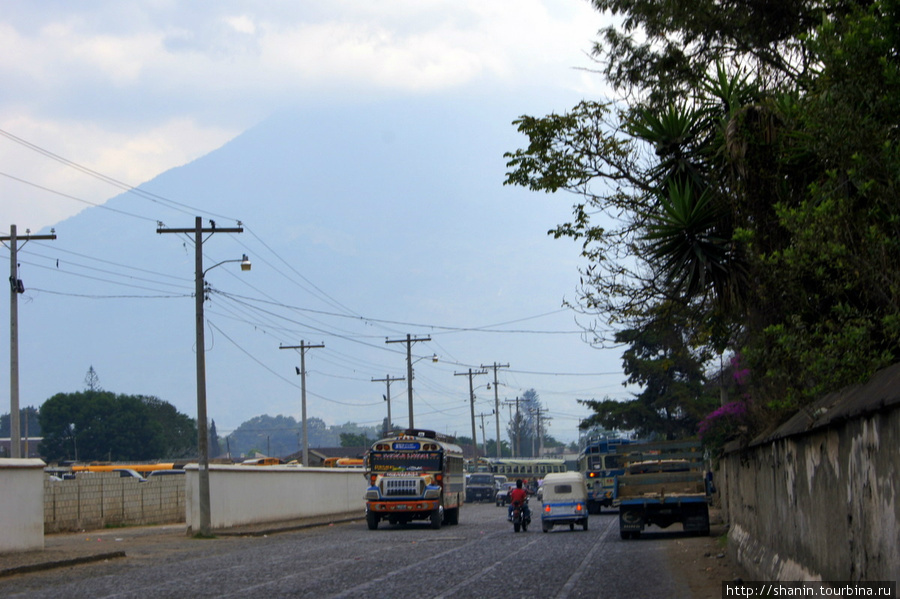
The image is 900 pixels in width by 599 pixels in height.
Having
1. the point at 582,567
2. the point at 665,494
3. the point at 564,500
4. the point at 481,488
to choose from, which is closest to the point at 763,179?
the point at 582,567

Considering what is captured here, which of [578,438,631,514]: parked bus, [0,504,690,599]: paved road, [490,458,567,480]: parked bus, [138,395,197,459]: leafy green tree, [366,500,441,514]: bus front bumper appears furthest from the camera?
[138,395,197,459]: leafy green tree

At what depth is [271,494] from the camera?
38406 millimetres

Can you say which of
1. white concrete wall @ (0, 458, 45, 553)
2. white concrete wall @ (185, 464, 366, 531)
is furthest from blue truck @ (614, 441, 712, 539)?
white concrete wall @ (0, 458, 45, 553)

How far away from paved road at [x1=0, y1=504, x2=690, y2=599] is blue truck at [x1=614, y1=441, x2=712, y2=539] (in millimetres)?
767

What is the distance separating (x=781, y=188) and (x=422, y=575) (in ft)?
29.8

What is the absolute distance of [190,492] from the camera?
3148 cm

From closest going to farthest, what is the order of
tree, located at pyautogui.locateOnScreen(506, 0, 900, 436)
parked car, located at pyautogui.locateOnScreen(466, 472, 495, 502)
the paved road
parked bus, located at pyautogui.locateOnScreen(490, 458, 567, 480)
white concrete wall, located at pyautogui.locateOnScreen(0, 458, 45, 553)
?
tree, located at pyautogui.locateOnScreen(506, 0, 900, 436) → the paved road → white concrete wall, located at pyautogui.locateOnScreen(0, 458, 45, 553) → parked car, located at pyautogui.locateOnScreen(466, 472, 495, 502) → parked bus, located at pyautogui.locateOnScreen(490, 458, 567, 480)

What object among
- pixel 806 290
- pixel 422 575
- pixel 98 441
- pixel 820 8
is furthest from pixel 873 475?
Answer: pixel 98 441

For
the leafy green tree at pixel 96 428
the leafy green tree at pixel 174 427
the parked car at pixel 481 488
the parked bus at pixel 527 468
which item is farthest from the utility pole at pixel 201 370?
the leafy green tree at pixel 174 427

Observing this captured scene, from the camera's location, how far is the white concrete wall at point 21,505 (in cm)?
2164

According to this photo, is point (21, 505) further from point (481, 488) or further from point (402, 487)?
point (481, 488)

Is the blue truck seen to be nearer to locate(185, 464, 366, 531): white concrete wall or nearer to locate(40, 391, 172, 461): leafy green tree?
locate(185, 464, 366, 531): white concrete wall

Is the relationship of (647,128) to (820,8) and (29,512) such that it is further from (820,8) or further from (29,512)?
(29,512)

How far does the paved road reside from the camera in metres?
14.6
